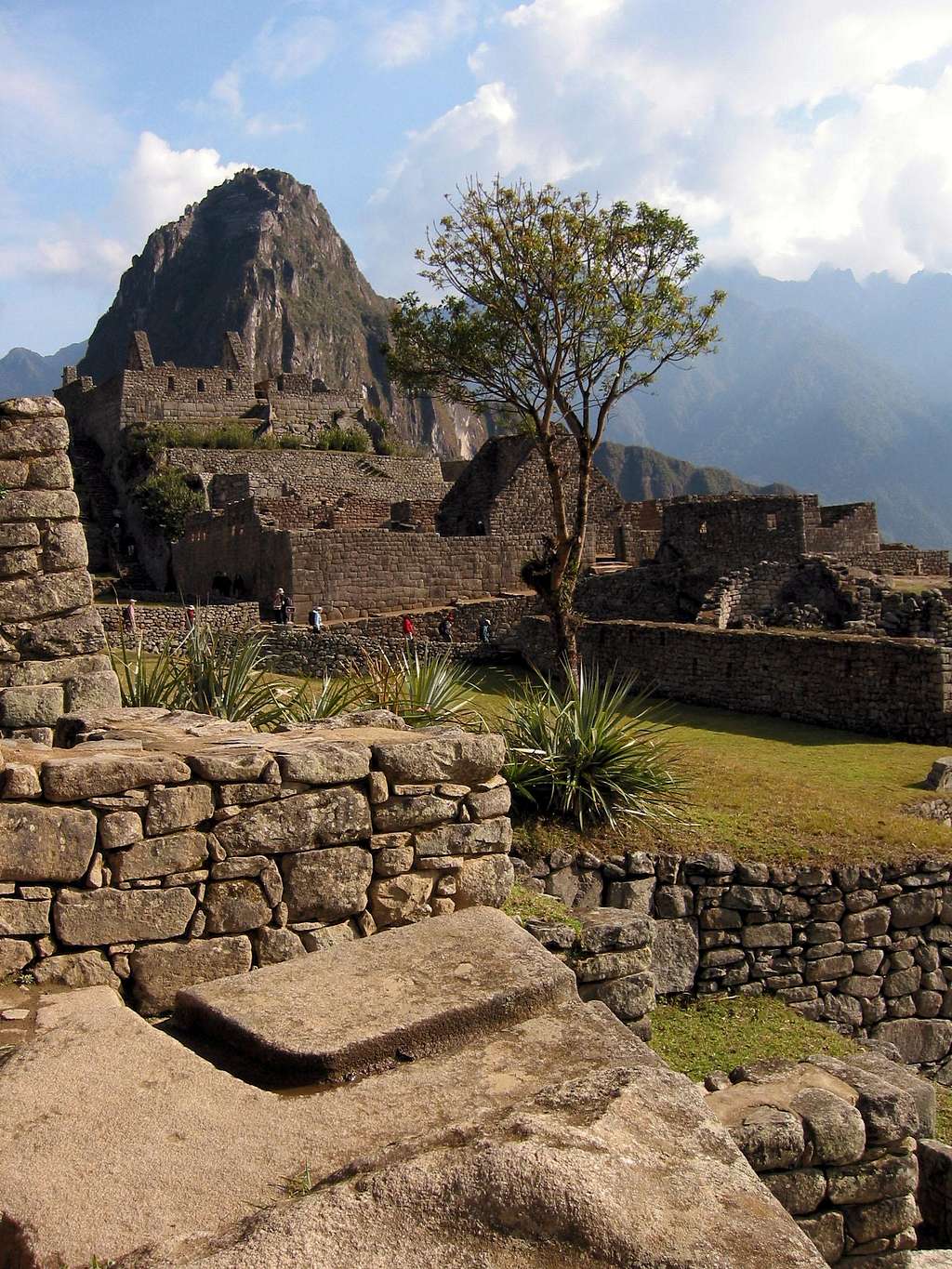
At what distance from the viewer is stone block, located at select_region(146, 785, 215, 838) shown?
15.4ft

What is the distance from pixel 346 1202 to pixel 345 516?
26621 mm

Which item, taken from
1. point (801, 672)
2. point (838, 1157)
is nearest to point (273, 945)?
point (838, 1157)

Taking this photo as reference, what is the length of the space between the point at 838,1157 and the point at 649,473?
116022mm

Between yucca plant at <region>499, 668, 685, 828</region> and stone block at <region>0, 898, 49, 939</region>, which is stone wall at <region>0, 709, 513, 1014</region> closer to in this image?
stone block at <region>0, 898, 49, 939</region>

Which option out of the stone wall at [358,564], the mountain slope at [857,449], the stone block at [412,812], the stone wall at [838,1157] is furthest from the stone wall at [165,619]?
the mountain slope at [857,449]

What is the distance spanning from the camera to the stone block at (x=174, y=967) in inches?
184

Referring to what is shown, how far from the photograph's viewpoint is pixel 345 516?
28.8m

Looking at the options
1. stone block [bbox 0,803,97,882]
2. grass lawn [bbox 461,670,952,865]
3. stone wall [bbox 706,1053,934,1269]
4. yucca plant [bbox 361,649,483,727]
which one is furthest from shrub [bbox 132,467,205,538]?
stone wall [bbox 706,1053,934,1269]

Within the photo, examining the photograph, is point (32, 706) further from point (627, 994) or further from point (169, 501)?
point (169, 501)

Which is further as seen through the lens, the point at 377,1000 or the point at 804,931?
the point at 804,931

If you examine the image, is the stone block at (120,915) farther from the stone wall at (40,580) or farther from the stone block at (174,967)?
the stone wall at (40,580)

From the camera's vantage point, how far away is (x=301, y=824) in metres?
5.10

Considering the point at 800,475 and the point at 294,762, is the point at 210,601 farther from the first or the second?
the point at 800,475

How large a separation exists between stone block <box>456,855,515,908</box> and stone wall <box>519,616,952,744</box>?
1046 centimetres
